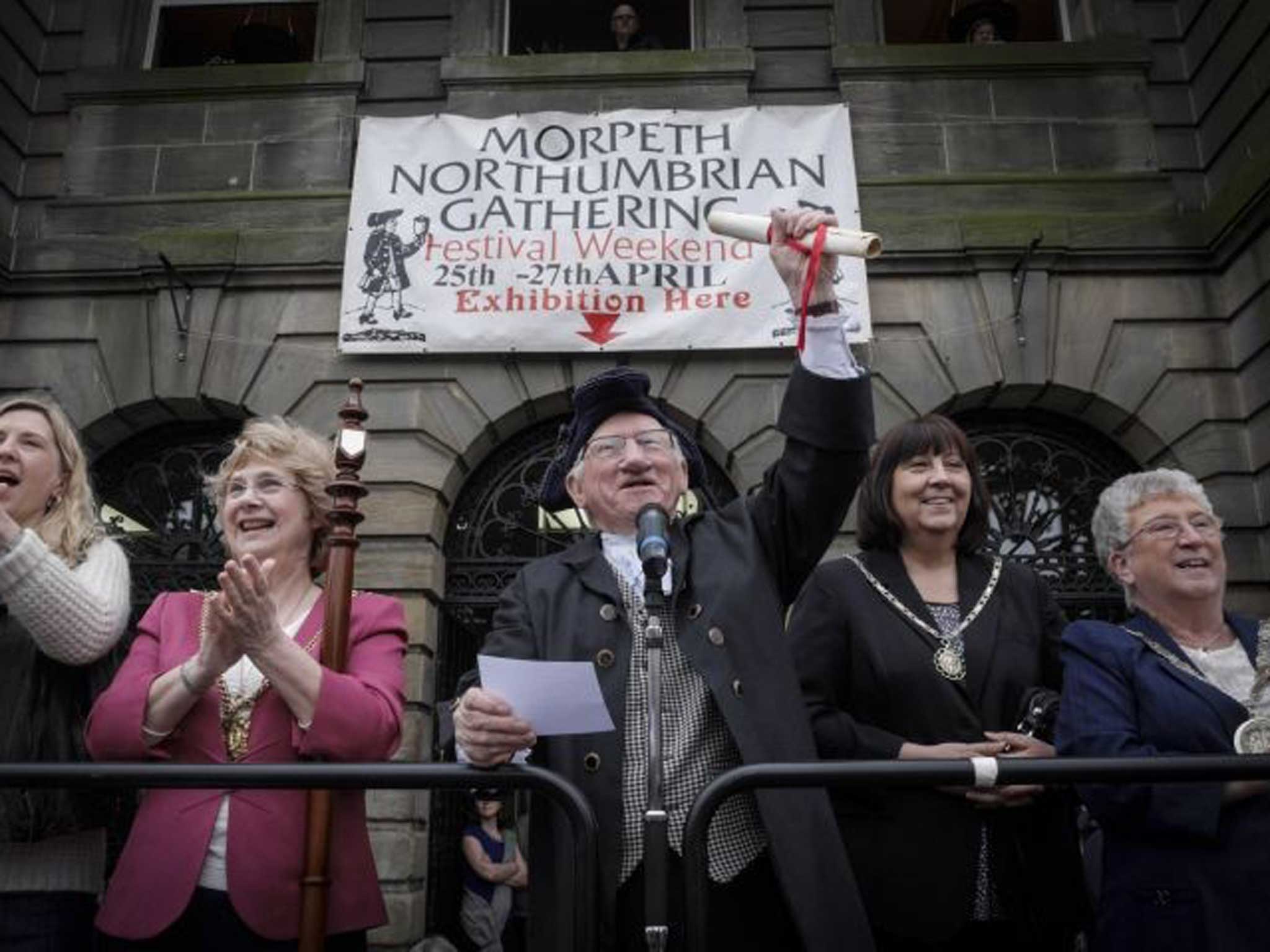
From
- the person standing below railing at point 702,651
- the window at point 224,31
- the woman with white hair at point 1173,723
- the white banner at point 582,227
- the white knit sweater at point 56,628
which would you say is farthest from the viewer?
the window at point 224,31

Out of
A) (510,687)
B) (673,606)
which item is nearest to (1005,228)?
(673,606)

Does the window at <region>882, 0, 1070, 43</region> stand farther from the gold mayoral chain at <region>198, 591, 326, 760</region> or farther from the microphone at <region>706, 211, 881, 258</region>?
the gold mayoral chain at <region>198, 591, 326, 760</region>

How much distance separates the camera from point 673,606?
2309 mm

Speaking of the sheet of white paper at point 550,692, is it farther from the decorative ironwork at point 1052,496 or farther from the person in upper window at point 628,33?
the person in upper window at point 628,33

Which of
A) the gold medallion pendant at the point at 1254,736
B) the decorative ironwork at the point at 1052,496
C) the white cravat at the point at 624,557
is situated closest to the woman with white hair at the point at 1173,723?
the gold medallion pendant at the point at 1254,736

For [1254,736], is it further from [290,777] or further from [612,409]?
[290,777]

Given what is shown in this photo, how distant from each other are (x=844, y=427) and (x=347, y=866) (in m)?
1.53

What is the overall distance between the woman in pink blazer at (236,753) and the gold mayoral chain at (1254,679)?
1925mm

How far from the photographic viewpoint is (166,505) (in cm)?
744

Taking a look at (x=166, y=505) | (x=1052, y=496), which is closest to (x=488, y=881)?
(x=166, y=505)

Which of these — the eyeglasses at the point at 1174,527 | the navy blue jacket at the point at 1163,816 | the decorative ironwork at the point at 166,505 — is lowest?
the navy blue jacket at the point at 1163,816

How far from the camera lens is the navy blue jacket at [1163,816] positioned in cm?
228

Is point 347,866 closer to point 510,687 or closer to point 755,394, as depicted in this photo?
point 510,687

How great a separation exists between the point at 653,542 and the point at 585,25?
7.98m
